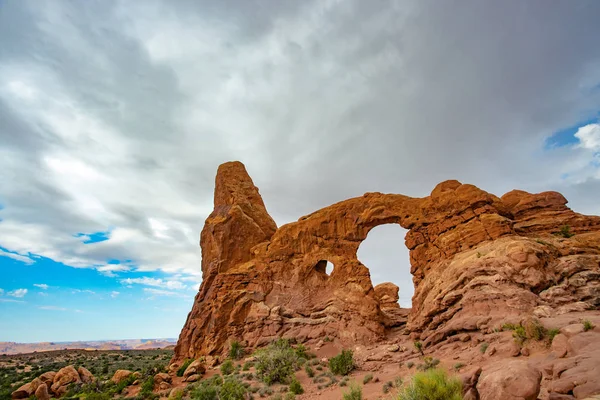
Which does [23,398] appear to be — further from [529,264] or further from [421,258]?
[529,264]

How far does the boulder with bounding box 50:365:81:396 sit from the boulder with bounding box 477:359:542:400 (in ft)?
92.0

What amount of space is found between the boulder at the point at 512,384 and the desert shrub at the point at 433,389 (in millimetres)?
614

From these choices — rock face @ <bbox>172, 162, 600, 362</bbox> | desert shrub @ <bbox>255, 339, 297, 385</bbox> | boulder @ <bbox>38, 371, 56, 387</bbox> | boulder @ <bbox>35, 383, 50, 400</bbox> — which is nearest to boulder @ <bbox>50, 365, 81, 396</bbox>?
boulder @ <bbox>38, 371, 56, 387</bbox>

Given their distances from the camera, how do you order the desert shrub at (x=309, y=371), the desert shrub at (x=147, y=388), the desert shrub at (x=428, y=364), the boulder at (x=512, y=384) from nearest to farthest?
the boulder at (x=512, y=384) → the desert shrub at (x=428, y=364) → the desert shrub at (x=309, y=371) → the desert shrub at (x=147, y=388)

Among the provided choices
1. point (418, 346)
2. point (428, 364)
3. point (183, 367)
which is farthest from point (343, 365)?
point (183, 367)

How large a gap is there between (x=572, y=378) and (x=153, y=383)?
22.8 metres

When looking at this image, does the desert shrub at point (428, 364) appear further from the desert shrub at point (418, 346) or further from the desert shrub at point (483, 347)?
the desert shrub at point (418, 346)

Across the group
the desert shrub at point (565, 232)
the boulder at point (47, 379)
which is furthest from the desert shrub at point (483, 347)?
the boulder at point (47, 379)

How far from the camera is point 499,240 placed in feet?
64.7

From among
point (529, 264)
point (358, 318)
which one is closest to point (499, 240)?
point (529, 264)

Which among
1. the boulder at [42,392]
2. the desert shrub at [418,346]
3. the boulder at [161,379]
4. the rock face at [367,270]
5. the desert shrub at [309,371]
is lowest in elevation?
the boulder at [42,392]

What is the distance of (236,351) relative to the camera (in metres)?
23.4

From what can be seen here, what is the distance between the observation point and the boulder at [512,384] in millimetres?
6277

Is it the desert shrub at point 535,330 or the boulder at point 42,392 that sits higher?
the desert shrub at point 535,330
